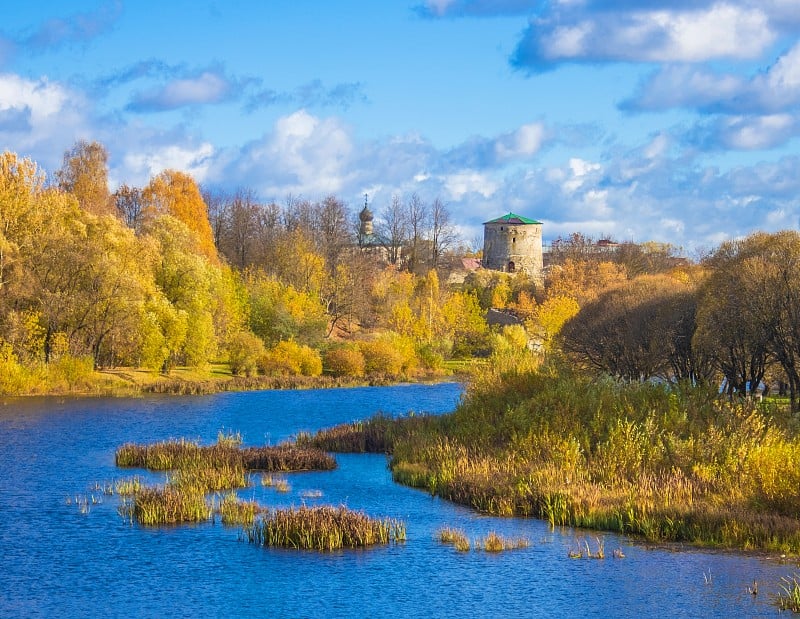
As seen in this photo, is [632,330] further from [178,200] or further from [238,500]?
[178,200]

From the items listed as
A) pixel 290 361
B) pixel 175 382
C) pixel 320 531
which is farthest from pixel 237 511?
pixel 290 361

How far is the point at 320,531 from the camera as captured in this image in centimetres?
2173

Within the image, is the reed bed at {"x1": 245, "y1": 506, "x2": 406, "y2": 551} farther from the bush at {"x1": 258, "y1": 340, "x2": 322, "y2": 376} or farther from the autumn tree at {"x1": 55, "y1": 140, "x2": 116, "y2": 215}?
the autumn tree at {"x1": 55, "y1": 140, "x2": 116, "y2": 215}

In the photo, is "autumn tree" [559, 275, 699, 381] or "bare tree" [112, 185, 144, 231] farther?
"bare tree" [112, 185, 144, 231]

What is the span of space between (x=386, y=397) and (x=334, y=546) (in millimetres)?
39771

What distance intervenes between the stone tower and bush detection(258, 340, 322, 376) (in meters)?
58.9

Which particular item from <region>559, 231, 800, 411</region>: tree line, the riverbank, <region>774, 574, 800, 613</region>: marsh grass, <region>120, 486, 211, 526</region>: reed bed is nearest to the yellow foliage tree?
the riverbank

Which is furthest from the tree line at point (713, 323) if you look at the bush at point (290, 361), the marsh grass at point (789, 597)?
the bush at point (290, 361)

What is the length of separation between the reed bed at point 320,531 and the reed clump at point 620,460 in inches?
158

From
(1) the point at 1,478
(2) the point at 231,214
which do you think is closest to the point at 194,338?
(1) the point at 1,478

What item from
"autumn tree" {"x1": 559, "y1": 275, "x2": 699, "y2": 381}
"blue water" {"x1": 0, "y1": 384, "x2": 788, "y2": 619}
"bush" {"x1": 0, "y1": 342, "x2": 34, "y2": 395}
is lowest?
"blue water" {"x1": 0, "y1": 384, "x2": 788, "y2": 619}

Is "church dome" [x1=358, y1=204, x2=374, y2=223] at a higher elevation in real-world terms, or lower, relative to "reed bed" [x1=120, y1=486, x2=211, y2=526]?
higher

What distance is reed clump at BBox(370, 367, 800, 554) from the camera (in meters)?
22.4

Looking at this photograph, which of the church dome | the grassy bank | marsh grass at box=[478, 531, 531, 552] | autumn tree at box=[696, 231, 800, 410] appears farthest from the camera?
the church dome
